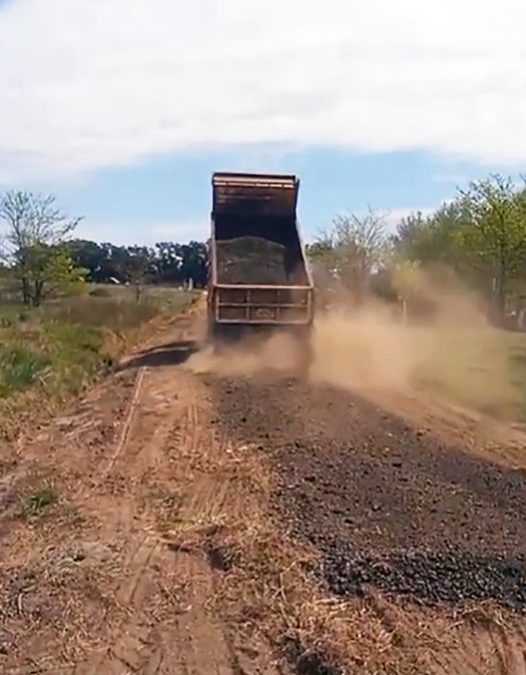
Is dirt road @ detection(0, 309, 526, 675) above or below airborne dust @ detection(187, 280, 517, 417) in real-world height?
above

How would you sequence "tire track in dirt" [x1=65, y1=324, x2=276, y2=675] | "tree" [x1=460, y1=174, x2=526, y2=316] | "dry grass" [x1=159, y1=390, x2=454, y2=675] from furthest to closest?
"tree" [x1=460, y1=174, x2=526, y2=316] → "tire track in dirt" [x1=65, y1=324, x2=276, y2=675] → "dry grass" [x1=159, y1=390, x2=454, y2=675]

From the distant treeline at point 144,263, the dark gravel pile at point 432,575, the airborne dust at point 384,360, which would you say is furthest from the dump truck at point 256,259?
the distant treeline at point 144,263

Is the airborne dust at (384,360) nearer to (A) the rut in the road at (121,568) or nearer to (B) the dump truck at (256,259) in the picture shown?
(B) the dump truck at (256,259)

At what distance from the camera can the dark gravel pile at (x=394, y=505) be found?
663cm

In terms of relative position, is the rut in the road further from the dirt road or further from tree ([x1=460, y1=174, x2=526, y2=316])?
tree ([x1=460, y1=174, x2=526, y2=316])

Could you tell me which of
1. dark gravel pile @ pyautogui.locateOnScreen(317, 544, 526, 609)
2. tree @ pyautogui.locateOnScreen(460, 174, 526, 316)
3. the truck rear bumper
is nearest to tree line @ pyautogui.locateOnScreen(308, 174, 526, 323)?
tree @ pyautogui.locateOnScreen(460, 174, 526, 316)

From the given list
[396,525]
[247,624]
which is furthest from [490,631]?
[396,525]

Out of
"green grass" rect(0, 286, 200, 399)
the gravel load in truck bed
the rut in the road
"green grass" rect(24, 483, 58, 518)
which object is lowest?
"green grass" rect(0, 286, 200, 399)

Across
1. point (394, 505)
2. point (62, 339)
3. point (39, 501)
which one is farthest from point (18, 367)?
point (394, 505)

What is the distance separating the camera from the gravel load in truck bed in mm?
21453

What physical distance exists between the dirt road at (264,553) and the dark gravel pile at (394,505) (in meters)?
0.02

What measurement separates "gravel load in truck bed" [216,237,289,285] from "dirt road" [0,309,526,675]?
28.2 feet

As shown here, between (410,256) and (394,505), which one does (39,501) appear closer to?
(394,505)

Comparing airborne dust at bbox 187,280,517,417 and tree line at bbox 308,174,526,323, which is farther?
tree line at bbox 308,174,526,323
